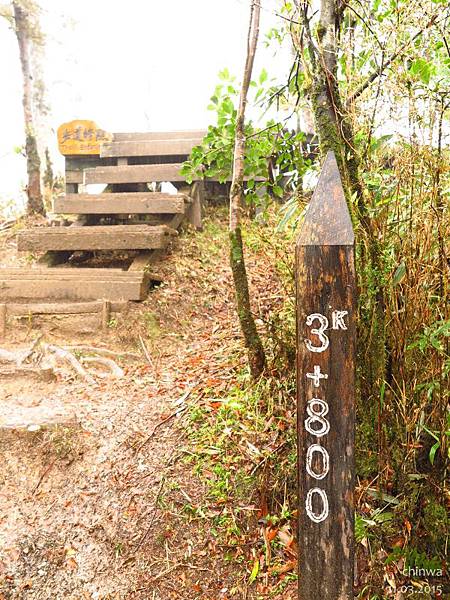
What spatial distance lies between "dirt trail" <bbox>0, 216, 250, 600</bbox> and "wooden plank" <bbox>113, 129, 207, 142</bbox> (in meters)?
3.37

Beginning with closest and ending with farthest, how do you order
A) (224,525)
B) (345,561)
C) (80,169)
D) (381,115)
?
(345,561)
(381,115)
(224,525)
(80,169)

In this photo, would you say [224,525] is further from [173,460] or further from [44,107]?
[44,107]

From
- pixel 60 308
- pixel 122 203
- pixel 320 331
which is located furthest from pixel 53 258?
pixel 320 331

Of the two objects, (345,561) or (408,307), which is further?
(408,307)

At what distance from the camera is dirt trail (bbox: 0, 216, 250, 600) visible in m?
2.90

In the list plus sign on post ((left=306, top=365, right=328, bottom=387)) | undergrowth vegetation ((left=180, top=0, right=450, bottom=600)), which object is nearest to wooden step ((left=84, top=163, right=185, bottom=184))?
undergrowth vegetation ((left=180, top=0, right=450, bottom=600))

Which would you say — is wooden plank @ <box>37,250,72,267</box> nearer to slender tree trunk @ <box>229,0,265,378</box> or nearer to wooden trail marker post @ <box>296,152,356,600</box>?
slender tree trunk @ <box>229,0,265,378</box>

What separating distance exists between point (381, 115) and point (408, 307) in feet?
3.14

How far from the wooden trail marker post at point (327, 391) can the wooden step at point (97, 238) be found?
13.3 ft

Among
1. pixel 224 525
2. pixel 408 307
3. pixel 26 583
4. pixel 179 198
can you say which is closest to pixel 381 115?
pixel 408 307

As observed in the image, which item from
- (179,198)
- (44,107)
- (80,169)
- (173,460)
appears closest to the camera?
(173,460)

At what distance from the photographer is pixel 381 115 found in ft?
7.23

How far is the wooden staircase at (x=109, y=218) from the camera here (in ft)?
17.5

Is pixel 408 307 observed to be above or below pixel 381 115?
below
